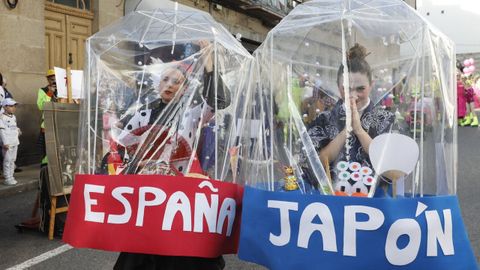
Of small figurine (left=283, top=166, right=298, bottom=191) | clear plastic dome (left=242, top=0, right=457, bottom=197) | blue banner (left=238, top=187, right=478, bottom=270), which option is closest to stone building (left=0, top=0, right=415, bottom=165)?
clear plastic dome (left=242, top=0, right=457, bottom=197)

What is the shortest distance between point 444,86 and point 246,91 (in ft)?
3.29

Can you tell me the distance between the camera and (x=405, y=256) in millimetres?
2062

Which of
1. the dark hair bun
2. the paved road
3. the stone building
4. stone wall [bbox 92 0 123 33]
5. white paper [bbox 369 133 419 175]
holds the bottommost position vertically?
the paved road

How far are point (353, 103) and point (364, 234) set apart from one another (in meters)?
0.64

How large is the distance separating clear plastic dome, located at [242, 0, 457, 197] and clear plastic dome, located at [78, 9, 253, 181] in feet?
0.86

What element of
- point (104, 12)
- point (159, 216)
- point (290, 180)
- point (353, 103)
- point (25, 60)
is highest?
point (104, 12)

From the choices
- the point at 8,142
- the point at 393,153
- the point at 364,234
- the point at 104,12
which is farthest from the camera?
the point at 104,12

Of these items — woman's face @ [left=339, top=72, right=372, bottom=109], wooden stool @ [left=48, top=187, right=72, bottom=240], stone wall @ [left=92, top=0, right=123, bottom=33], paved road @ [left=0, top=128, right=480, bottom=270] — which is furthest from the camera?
stone wall @ [left=92, top=0, right=123, bottom=33]

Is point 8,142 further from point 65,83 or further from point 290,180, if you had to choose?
point 290,180

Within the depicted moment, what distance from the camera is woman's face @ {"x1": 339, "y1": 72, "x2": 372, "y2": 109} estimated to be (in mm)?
2441

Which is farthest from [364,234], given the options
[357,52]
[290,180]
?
[357,52]

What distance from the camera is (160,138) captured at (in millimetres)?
2771

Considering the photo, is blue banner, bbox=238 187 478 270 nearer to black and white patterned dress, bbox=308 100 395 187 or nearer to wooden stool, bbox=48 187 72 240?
black and white patterned dress, bbox=308 100 395 187

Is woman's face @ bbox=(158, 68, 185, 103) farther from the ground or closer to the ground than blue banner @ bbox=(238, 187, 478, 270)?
farther from the ground
